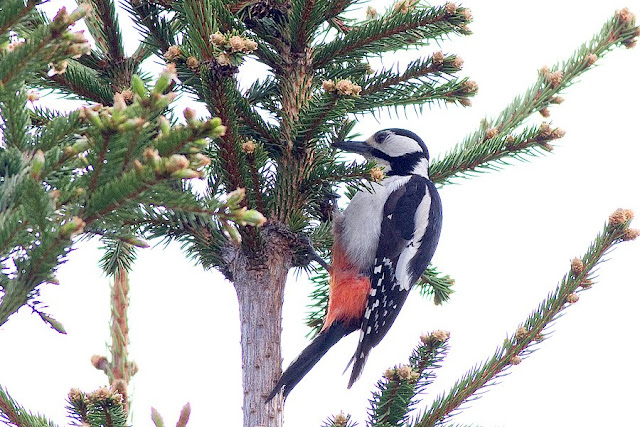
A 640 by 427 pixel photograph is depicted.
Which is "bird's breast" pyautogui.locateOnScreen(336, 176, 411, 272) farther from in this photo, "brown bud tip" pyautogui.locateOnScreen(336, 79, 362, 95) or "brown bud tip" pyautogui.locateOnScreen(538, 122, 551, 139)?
"brown bud tip" pyautogui.locateOnScreen(336, 79, 362, 95)

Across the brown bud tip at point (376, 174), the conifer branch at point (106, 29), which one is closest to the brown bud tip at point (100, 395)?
the brown bud tip at point (376, 174)

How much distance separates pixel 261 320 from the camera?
2025 millimetres

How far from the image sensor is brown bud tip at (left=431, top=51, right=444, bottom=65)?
7.68 ft

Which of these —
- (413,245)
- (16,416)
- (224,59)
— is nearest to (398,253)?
(413,245)

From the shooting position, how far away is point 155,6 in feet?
7.15

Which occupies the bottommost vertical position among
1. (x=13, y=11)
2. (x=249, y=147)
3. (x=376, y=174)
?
(x=13, y=11)

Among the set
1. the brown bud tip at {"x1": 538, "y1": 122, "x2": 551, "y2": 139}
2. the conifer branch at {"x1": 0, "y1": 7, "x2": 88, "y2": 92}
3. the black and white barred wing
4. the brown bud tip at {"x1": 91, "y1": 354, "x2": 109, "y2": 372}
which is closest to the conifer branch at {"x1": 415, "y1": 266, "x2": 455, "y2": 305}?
the black and white barred wing

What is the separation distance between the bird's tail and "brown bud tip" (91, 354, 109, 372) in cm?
46

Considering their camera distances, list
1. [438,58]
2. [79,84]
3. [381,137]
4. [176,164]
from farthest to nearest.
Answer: [381,137], [438,58], [79,84], [176,164]

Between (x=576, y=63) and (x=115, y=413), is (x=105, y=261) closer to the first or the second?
(x=115, y=413)

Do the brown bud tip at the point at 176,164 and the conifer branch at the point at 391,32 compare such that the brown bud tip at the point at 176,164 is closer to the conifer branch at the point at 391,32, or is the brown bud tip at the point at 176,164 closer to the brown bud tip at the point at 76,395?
the brown bud tip at the point at 76,395

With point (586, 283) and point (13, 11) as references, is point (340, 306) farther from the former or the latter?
point (13, 11)

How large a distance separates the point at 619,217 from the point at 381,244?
1.46m

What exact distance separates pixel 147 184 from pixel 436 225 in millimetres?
2550
